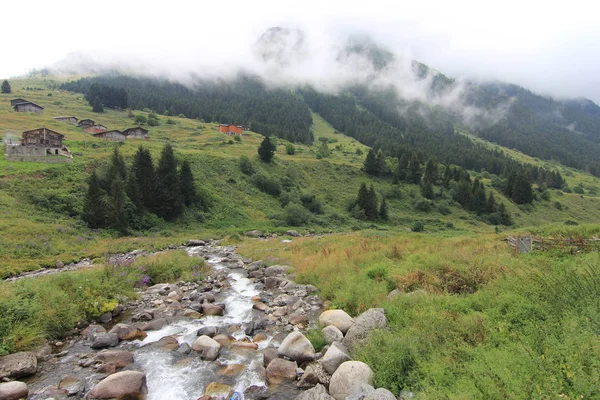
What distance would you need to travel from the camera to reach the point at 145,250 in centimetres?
3127

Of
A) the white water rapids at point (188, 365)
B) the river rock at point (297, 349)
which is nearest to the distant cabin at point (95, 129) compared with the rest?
the white water rapids at point (188, 365)

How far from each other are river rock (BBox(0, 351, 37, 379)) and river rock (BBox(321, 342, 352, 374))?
8162 millimetres

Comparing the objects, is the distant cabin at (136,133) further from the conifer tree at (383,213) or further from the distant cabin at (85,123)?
the conifer tree at (383,213)

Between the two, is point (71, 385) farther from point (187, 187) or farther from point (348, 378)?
point (187, 187)

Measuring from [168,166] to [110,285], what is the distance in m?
39.6

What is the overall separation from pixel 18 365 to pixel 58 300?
158 inches

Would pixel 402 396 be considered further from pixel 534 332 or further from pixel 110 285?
pixel 110 285

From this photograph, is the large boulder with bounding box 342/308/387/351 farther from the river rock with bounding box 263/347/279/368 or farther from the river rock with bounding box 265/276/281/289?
the river rock with bounding box 265/276/281/289

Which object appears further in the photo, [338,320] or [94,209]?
[94,209]

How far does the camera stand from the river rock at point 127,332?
11531mm

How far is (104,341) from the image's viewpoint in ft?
36.0

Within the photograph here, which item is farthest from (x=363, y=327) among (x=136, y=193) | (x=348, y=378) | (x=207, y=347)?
(x=136, y=193)

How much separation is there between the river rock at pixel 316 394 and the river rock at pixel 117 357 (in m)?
5.63

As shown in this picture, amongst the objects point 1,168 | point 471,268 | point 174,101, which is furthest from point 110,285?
point 174,101
